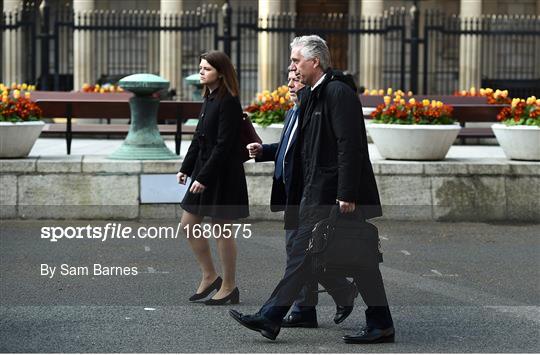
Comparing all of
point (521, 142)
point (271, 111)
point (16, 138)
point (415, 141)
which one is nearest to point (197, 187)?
point (16, 138)

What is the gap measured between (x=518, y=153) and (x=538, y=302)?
598cm

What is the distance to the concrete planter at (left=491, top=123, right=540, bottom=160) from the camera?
16.1 metres

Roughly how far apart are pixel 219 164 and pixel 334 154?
5.47 ft

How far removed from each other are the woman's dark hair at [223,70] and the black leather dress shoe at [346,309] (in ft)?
6.20

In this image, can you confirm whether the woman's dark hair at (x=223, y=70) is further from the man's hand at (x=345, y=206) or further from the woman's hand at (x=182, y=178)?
the man's hand at (x=345, y=206)

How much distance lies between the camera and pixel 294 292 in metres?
8.59

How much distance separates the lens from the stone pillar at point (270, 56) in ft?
130

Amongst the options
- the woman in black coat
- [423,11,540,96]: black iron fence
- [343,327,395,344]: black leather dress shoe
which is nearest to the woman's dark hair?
the woman in black coat

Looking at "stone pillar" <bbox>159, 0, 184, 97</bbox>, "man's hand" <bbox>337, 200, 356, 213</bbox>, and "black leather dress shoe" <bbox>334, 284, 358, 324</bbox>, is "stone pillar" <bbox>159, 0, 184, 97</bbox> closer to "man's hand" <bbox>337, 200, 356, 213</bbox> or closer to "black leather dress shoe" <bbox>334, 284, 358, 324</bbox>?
"black leather dress shoe" <bbox>334, 284, 358, 324</bbox>

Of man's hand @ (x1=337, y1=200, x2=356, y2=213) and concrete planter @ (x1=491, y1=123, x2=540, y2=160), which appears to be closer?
man's hand @ (x1=337, y1=200, x2=356, y2=213)

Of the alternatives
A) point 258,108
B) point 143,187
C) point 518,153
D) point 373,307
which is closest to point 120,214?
point 143,187

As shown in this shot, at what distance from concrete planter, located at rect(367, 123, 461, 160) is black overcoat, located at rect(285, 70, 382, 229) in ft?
24.4

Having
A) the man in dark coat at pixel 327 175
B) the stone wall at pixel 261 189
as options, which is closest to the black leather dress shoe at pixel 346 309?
the man in dark coat at pixel 327 175

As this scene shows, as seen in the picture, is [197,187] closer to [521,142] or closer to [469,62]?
[521,142]
